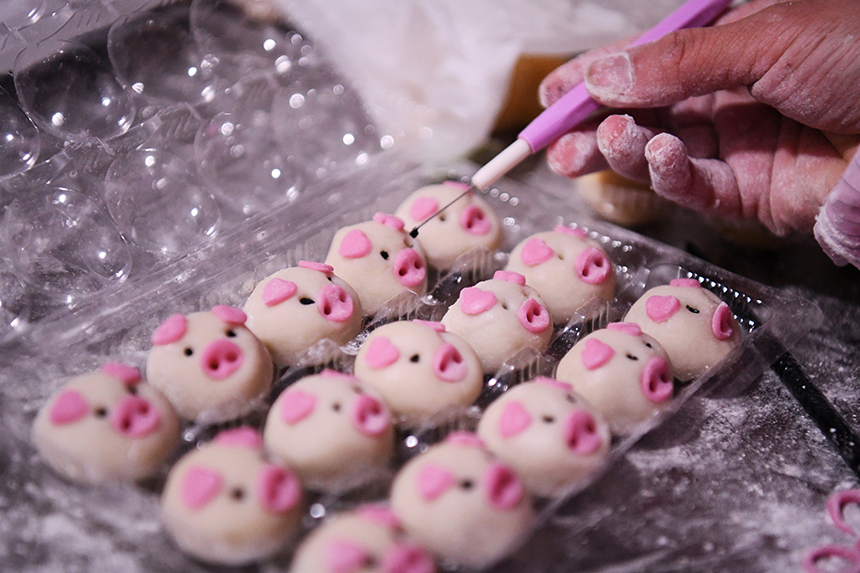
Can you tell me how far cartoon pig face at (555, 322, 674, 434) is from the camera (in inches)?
40.3

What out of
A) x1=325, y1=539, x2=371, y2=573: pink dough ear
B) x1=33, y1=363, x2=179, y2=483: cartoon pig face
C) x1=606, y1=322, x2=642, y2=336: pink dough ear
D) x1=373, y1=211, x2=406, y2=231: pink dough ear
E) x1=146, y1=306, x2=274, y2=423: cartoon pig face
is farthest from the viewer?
x1=373, y1=211, x2=406, y2=231: pink dough ear

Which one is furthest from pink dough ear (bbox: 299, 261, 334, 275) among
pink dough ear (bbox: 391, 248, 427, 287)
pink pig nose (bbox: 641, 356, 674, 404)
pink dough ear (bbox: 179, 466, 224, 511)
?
pink pig nose (bbox: 641, 356, 674, 404)

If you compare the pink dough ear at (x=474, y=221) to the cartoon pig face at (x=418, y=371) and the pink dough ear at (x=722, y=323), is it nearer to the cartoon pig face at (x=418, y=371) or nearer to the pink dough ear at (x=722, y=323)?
the cartoon pig face at (x=418, y=371)

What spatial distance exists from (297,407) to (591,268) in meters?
0.62

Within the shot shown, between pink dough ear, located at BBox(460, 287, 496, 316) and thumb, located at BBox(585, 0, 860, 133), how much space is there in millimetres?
449

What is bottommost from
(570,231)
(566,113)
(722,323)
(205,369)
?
(722,323)

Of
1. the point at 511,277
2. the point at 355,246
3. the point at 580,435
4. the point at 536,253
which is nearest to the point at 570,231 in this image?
the point at 536,253

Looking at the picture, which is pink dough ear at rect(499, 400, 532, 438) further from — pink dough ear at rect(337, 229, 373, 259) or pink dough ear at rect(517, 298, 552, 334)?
pink dough ear at rect(337, 229, 373, 259)

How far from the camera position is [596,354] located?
3.42 feet

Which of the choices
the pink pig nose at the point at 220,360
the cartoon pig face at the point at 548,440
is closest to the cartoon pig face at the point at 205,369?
the pink pig nose at the point at 220,360

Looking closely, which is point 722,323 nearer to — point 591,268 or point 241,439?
point 591,268

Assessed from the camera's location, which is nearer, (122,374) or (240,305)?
(122,374)

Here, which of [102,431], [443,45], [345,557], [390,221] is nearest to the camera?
[345,557]

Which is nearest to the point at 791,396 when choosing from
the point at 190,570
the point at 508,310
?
the point at 508,310
